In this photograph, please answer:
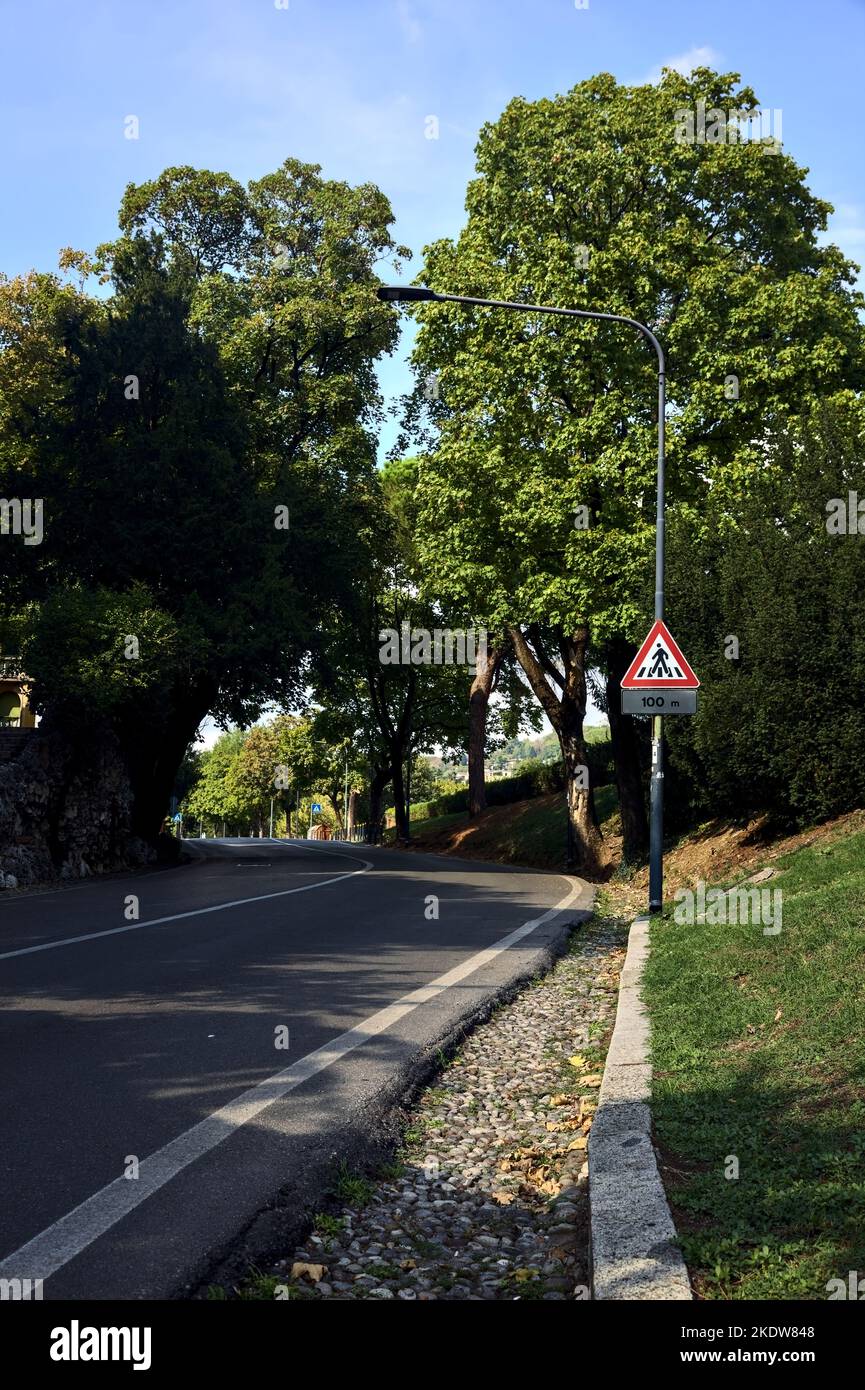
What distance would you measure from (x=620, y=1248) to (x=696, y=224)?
71.1 ft

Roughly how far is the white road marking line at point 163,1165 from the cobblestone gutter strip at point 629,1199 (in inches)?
62.7

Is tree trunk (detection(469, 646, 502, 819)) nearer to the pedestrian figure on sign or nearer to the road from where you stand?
the road

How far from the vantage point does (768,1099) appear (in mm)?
5117

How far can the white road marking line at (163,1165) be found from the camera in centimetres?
369

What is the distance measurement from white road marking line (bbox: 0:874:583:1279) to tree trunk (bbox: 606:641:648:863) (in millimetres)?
14833

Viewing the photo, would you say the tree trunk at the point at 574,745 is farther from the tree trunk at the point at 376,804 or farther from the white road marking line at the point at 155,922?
the tree trunk at the point at 376,804

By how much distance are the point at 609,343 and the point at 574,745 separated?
9.13 m

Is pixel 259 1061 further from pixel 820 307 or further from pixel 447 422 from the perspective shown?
pixel 447 422

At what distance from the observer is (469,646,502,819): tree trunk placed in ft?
142

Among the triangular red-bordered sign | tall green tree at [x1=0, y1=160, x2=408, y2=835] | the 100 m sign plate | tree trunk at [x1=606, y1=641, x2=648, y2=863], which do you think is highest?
tall green tree at [x1=0, y1=160, x2=408, y2=835]

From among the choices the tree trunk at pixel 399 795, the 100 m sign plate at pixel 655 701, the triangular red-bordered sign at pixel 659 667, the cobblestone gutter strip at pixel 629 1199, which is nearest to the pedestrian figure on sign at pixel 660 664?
the triangular red-bordered sign at pixel 659 667

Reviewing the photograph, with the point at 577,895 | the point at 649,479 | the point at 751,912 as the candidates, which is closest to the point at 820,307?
the point at 649,479

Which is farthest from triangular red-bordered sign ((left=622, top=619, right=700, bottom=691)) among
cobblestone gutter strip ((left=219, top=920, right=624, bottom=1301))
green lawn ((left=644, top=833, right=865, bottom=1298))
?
cobblestone gutter strip ((left=219, top=920, right=624, bottom=1301))

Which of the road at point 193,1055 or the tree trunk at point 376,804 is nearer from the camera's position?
the road at point 193,1055
